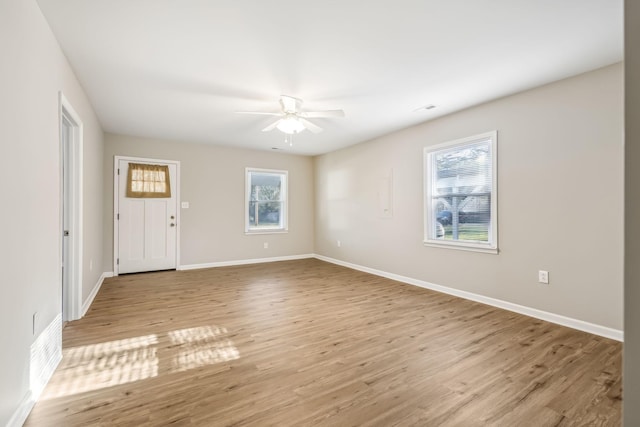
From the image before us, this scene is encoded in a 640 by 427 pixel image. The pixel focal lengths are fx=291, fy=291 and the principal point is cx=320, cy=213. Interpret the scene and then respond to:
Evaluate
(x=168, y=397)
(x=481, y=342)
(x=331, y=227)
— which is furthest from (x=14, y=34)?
(x=331, y=227)

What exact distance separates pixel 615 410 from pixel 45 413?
11.1 feet

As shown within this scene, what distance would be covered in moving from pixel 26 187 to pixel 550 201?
444cm

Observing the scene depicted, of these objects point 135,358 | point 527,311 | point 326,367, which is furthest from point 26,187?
point 527,311

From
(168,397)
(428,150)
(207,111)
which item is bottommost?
(168,397)

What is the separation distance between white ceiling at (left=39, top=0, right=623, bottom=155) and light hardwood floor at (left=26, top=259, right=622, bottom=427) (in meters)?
2.55

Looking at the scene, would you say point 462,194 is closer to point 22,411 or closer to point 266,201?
point 266,201

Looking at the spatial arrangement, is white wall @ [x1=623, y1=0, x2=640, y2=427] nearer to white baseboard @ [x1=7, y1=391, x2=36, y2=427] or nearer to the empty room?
the empty room

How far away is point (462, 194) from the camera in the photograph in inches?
157

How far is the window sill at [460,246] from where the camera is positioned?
365 cm

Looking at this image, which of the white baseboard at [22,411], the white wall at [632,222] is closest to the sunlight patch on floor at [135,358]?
the white baseboard at [22,411]

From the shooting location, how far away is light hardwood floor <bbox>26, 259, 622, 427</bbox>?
1.71 m

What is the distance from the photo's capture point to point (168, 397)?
1.86 m

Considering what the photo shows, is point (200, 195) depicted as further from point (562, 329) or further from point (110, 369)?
point (562, 329)

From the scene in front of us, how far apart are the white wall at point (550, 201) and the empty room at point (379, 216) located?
2 cm
